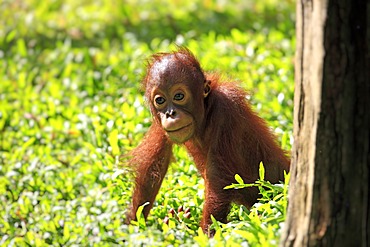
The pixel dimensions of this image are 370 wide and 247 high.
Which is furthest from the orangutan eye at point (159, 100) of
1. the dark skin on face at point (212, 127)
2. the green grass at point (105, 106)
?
the green grass at point (105, 106)

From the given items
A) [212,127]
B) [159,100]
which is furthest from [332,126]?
[159,100]

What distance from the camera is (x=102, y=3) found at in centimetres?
959

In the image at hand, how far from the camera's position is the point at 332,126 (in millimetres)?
3209

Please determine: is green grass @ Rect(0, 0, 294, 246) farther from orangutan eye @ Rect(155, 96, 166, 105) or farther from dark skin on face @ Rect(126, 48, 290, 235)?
orangutan eye @ Rect(155, 96, 166, 105)

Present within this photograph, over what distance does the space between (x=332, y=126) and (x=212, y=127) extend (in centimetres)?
145

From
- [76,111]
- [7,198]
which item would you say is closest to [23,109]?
[76,111]

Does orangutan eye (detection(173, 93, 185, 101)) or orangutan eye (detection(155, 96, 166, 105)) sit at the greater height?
orangutan eye (detection(173, 93, 185, 101))

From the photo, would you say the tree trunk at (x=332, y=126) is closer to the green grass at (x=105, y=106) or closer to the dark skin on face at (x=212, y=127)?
the green grass at (x=105, y=106)

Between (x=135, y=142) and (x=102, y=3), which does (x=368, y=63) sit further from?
(x=102, y=3)

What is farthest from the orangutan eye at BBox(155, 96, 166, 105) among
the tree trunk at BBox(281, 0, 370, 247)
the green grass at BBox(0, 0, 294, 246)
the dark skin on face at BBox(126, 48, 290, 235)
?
the tree trunk at BBox(281, 0, 370, 247)

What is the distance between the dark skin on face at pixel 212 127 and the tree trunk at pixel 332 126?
1.09 meters

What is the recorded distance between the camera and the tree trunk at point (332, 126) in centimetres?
315

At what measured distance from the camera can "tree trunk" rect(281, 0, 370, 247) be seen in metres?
3.15

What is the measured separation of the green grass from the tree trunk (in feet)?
0.92
